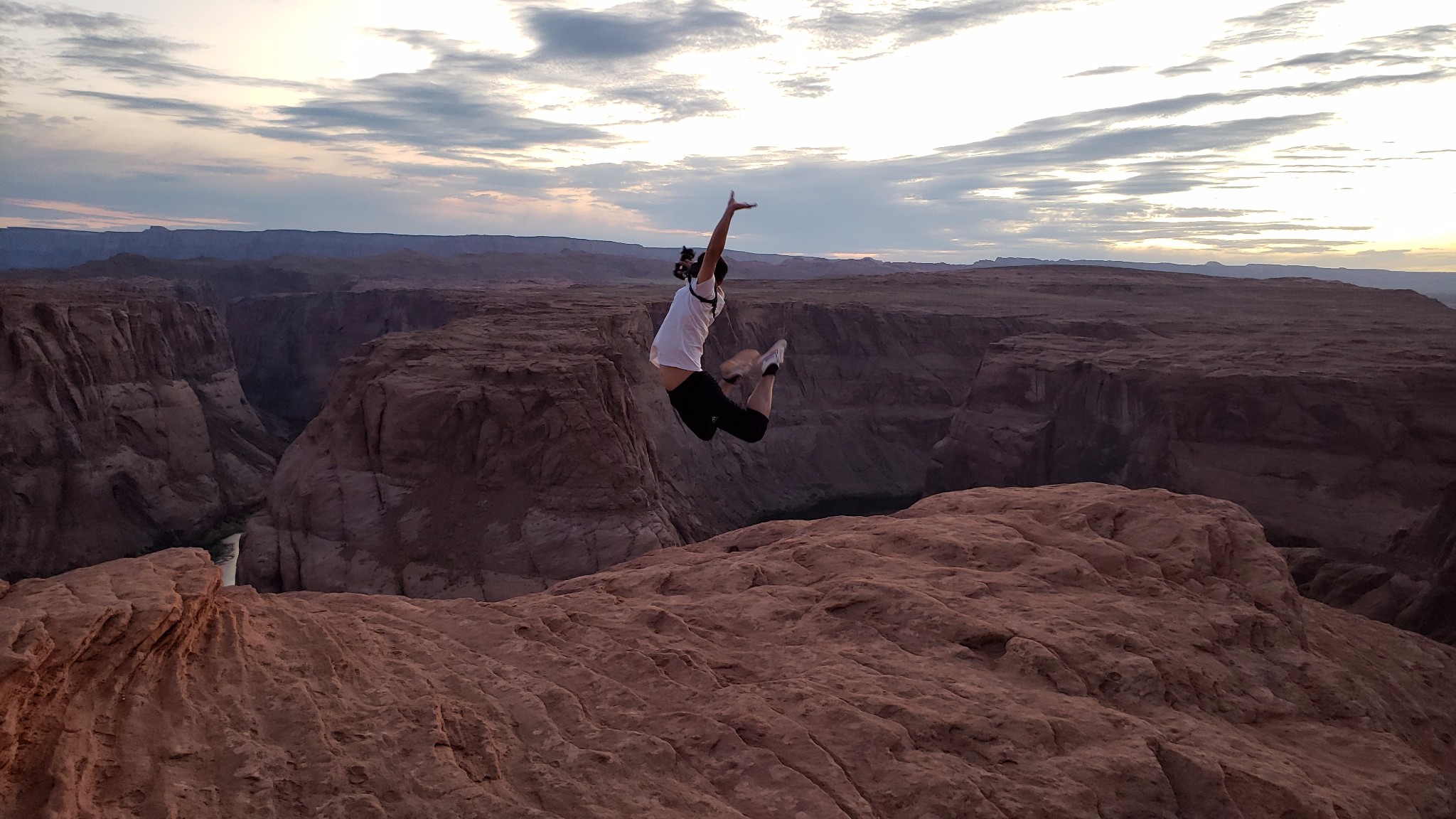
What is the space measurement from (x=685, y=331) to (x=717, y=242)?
3.17ft

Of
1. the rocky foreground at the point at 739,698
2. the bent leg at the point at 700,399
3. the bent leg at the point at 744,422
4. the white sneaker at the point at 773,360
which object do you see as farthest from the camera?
the white sneaker at the point at 773,360

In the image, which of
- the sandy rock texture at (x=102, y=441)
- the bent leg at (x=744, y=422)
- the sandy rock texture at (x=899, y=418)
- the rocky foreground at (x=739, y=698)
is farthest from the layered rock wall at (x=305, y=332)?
the rocky foreground at (x=739, y=698)

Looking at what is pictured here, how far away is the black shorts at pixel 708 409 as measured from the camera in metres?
7.31

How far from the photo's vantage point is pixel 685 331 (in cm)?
698

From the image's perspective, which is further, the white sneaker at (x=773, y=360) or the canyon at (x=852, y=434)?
the canyon at (x=852, y=434)

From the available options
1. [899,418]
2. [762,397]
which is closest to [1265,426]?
[899,418]

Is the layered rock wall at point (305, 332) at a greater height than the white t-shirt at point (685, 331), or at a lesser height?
lesser

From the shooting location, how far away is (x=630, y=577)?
8828mm

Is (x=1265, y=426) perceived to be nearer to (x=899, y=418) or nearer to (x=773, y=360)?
(x=899, y=418)

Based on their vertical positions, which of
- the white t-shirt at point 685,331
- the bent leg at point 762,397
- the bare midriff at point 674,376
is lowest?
the bent leg at point 762,397

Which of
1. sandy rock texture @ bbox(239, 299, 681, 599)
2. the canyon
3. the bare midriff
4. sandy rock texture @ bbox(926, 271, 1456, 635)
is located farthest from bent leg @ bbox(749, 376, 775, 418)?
sandy rock texture @ bbox(239, 299, 681, 599)

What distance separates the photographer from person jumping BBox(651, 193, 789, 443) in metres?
6.80

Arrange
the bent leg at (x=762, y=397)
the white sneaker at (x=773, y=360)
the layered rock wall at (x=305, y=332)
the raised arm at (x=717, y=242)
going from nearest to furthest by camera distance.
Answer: the raised arm at (x=717, y=242) → the bent leg at (x=762, y=397) → the white sneaker at (x=773, y=360) → the layered rock wall at (x=305, y=332)

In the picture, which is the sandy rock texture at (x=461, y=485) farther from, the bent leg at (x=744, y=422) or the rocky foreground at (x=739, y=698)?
the bent leg at (x=744, y=422)
